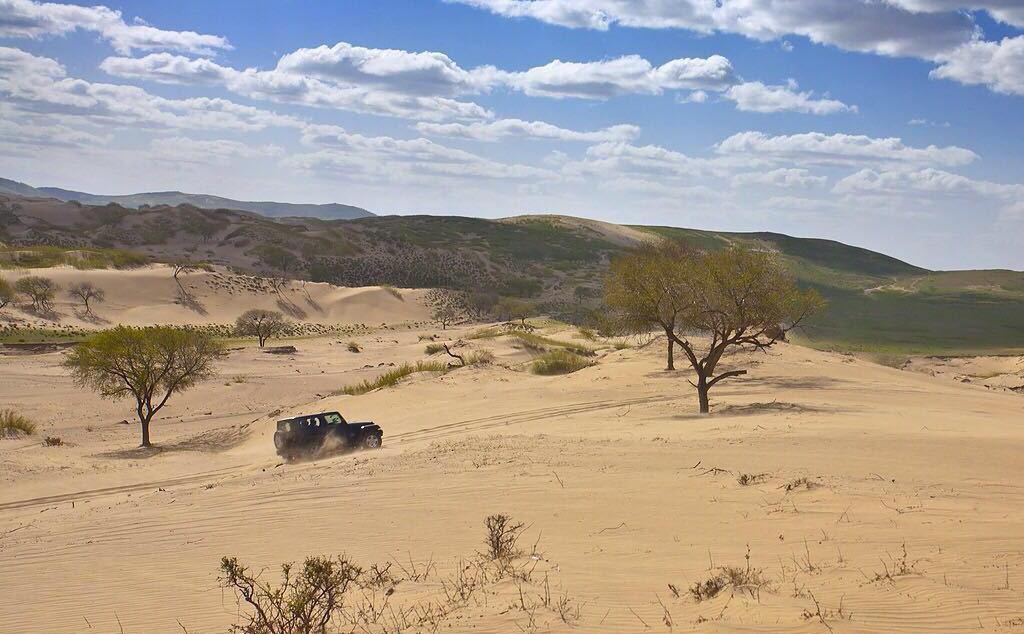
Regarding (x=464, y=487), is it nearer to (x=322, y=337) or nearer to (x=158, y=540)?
(x=158, y=540)

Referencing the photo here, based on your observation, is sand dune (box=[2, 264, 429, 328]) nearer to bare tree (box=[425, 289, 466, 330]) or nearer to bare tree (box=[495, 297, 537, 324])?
bare tree (box=[425, 289, 466, 330])

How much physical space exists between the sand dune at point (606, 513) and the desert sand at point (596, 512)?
0.04 metres

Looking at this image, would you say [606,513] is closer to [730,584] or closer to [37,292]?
[730,584]

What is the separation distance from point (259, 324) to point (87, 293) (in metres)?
14.6

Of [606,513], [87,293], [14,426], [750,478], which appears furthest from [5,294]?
[750,478]

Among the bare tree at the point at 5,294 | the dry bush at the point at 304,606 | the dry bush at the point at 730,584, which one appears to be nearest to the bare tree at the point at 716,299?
the dry bush at the point at 730,584

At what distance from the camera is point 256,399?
1350 inches

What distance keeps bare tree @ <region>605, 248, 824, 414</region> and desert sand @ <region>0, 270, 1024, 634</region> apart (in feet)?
5.33

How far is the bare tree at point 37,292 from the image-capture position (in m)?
53.1

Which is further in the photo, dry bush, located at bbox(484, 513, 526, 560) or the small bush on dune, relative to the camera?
the small bush on dune

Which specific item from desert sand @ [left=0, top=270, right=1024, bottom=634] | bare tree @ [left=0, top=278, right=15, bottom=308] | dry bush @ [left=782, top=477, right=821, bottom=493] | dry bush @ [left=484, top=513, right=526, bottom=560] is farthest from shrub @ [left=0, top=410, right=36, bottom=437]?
bare tree @ [left=0, top=278, right=15, bottom=308]

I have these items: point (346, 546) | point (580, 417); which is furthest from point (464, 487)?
point (580, 417)

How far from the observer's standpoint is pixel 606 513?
1120cm

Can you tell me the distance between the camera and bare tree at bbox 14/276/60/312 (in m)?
53.1
